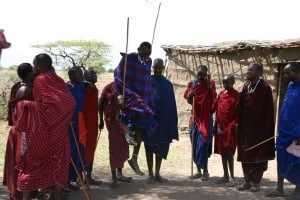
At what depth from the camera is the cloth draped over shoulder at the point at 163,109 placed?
651 cm

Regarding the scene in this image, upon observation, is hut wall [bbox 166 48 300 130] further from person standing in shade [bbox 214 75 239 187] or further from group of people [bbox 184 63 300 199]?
person standing in shade [bbox 214 75 239 187]

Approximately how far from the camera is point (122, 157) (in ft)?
20.0

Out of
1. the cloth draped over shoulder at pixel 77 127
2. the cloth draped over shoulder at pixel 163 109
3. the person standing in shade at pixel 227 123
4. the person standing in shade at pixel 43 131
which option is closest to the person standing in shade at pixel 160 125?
the cloth draped over shoulder at pixel 163 109

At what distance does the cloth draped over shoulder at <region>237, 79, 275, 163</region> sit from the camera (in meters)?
5.76

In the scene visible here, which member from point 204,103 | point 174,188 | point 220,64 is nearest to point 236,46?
point 220,64

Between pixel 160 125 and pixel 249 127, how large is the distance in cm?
135

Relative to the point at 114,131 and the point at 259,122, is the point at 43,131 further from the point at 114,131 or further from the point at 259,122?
the point at 259,122

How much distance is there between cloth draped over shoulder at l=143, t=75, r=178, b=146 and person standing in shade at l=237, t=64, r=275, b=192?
1.14 m

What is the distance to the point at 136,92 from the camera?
20.0 feet

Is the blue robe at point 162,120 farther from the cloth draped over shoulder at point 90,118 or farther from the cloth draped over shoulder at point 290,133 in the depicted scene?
the cloth draped over shoulder at point 290,133

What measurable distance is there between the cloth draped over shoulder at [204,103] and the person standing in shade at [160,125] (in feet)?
1.29

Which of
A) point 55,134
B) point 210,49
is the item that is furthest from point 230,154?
point 210,49

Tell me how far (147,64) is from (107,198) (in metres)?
1.91

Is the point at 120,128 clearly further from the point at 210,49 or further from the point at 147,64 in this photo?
the point at 210,49
